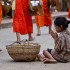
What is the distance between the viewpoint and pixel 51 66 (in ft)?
26.6

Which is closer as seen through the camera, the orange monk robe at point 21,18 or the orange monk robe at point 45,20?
the orange monk robe at point 21,18

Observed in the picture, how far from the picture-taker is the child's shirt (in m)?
8.36

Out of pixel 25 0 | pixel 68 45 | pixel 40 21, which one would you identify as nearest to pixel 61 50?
pixel 68 45

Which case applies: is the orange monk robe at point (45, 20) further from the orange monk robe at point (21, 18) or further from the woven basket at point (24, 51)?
the woven basket at point (24, 51)

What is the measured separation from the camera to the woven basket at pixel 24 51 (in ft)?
27.8

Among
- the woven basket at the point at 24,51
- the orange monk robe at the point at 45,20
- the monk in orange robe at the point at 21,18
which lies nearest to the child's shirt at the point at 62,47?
the woven basket at the point at 24,51

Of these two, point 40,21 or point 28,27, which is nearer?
point 28,27

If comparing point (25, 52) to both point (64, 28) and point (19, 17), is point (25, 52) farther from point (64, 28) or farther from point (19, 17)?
point (19, 17)

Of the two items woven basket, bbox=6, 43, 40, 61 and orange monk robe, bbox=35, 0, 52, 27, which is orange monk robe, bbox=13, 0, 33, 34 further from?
orange monk robe, bbox=35, 0, 52, 27

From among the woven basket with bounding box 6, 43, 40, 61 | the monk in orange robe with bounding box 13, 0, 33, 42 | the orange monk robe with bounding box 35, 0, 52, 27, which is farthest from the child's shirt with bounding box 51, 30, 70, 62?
the orange monk robe with bounding box 35, 0, 52, 27

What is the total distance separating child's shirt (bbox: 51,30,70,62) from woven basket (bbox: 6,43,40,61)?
0.38 m

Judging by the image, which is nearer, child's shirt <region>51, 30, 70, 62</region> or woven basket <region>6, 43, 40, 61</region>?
child's shirt <region>51, 30, 70, 62</region>

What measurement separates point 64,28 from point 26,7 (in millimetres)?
3759

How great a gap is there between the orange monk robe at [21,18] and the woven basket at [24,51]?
3.57 meters
